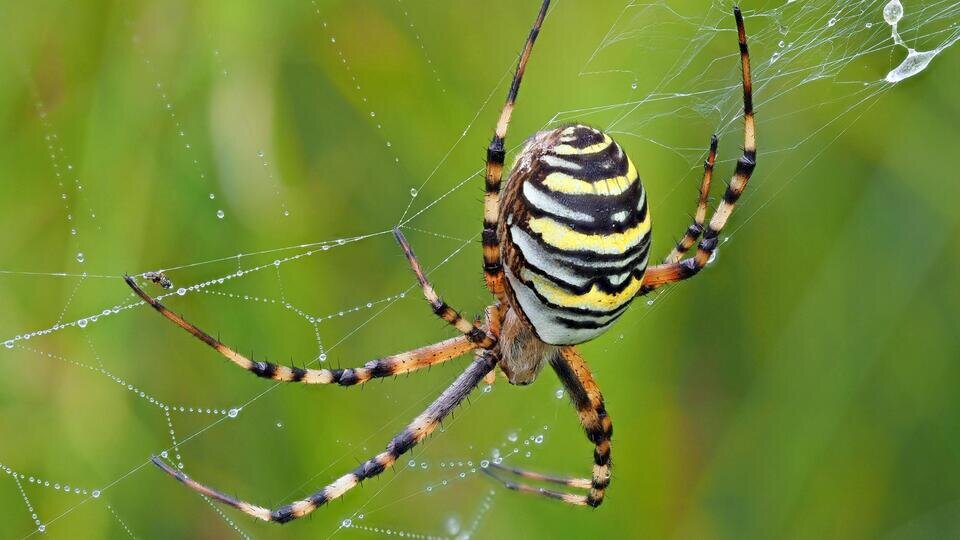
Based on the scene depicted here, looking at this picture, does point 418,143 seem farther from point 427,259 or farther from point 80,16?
point 80,16

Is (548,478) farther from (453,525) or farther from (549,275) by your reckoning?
(549,275)

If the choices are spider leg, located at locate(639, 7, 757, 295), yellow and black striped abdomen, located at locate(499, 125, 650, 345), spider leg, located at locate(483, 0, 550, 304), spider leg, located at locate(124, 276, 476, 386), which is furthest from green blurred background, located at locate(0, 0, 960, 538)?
yellow and black striped abdomen, located at locate(499, 125, 650, 345)

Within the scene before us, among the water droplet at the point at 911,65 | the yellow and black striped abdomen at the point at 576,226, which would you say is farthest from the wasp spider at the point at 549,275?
the water droplet at the point at 911,65

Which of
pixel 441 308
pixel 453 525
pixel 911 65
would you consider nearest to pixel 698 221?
pixel 911 65

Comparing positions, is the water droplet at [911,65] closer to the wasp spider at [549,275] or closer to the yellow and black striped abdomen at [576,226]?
the wasp spider at [549,275]

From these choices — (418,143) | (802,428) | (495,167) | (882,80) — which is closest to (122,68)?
(418,143)

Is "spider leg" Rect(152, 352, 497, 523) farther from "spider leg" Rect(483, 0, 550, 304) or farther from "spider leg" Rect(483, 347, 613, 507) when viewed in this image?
"spider leg" Rect(483, 0, 550, 304)

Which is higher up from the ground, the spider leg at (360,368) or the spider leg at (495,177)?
the spider leg at (495,177)
